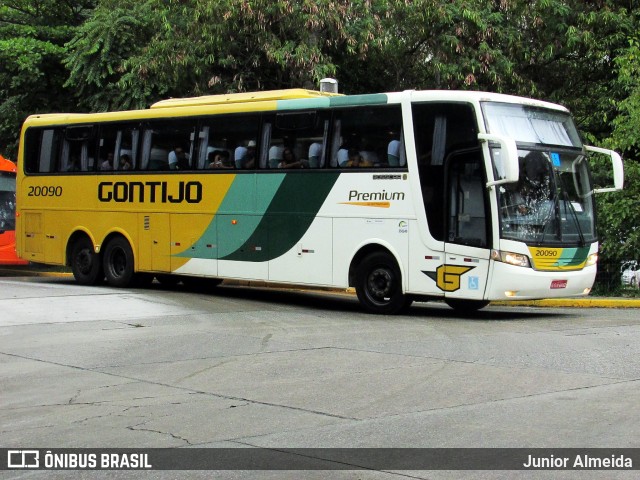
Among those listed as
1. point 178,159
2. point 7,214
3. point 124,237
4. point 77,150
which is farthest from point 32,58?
point 178,159

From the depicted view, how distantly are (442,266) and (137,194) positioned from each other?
7466 mm

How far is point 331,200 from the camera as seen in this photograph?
1792cm

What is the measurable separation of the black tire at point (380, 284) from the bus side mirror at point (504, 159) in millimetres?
2345

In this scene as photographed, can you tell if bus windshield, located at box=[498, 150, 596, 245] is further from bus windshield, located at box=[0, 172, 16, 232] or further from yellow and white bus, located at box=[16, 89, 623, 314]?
bus windshield, located at box=[0, 172, 16, 232]

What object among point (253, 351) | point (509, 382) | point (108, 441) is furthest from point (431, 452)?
point (253, 351)

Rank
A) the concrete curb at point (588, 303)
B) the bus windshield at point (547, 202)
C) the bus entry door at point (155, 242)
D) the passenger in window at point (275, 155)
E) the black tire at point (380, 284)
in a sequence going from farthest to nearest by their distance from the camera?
1. the bus entry door at point (155, 242)
2. the concrete curb at point (588, 303)
3. the passenger in window at point (275, 155)
4. the black tire at point (380, 284)
5. the bus windshield at point (547, 202)

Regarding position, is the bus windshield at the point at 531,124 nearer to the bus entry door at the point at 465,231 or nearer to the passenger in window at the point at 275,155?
the bus entry door at the point at 465,231

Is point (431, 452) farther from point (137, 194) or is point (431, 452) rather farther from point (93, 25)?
point (93, 25)

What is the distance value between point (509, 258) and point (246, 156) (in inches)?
221

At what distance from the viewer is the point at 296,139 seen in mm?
18500

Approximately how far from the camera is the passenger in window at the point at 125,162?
70.9ft

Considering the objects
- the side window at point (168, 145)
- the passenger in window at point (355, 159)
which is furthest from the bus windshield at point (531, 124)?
the side window at point (168, 145)

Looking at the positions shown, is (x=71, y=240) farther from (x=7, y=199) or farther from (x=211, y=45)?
(x=7, y=199)

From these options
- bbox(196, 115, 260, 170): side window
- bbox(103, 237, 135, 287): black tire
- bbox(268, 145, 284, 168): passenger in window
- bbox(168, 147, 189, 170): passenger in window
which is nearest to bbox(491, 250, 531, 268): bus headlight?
bbox(268, 145, 284, 168): passenger in window
